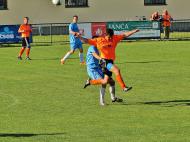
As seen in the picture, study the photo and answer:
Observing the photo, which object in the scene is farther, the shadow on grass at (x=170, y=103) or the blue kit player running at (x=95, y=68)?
the blue kit player running at (x=95, y=68)

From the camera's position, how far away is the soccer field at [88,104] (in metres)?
12.6

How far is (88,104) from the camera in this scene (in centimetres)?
1659

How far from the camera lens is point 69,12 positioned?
169ft

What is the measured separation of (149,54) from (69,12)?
20.2 meters

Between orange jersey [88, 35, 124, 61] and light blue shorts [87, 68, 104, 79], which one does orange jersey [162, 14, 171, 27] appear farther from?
orange jersey [88, 35, 124, 61]

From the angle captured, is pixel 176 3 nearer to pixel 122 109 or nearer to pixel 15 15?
pixel 15 15

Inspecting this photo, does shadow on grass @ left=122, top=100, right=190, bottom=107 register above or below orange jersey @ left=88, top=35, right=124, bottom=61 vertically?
below

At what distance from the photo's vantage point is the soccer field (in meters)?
12.6

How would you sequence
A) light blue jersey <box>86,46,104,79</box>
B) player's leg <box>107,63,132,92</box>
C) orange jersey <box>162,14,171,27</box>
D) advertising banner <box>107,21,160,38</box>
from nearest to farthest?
player's leg <box>107,63,132,92</box> < light blue jersey <box>86,46,104,79</box> < advertising banner <box>107,21,160,38</box> < orange jersey <box>162,14,171,27</box>

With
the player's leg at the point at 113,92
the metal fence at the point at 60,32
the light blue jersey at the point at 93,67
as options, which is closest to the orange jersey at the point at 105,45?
the light blue jersey at the point at 93,67

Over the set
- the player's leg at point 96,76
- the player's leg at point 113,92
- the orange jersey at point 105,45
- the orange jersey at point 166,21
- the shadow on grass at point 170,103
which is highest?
the orange jersey at point 105,45

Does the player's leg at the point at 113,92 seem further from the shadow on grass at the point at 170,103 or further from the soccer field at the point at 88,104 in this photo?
the shadow on grass at the point at 170,103

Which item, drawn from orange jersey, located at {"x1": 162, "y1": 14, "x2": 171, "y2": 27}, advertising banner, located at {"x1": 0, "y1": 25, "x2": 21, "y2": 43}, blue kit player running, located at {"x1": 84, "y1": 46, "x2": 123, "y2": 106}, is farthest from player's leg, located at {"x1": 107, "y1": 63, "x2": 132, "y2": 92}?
orange jersey, located at {"x1": 162, "y1": 14, "x2": 171, "y2": 27}

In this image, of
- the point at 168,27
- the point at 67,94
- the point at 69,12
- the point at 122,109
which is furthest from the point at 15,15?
the point at 122,109
